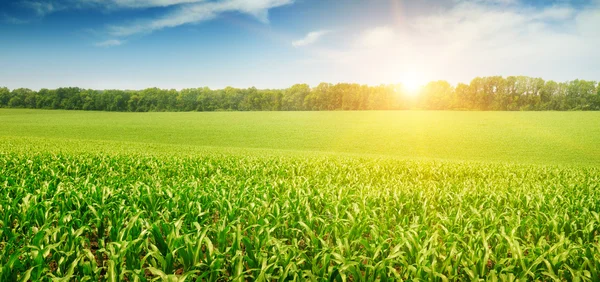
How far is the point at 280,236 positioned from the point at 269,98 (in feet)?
408

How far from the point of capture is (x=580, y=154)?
3297 cm

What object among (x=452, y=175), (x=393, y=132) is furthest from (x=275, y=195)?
(x=393, y=132)

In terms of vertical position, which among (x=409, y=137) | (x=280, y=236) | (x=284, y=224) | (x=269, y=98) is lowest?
(x=409, y=137)

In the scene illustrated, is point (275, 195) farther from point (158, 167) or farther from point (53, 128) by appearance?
point (53, 128)

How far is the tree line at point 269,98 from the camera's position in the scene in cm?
10994

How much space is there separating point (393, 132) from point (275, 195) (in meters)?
42.7

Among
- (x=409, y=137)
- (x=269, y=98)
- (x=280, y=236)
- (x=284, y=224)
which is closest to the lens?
(x=284, y=224)

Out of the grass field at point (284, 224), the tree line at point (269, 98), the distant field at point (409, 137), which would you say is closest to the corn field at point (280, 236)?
the grass field at point (284, 224)

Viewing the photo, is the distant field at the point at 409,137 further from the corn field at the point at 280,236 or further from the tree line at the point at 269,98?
the tree line at the point at 269,98

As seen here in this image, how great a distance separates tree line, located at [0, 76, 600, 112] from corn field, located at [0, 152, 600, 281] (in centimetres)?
11005

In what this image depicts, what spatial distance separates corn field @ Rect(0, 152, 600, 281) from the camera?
3561 mm

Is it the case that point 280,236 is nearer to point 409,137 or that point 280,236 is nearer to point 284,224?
point 284,224

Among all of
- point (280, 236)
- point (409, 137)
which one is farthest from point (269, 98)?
point (280, 236)

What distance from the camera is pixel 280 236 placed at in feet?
16.9
